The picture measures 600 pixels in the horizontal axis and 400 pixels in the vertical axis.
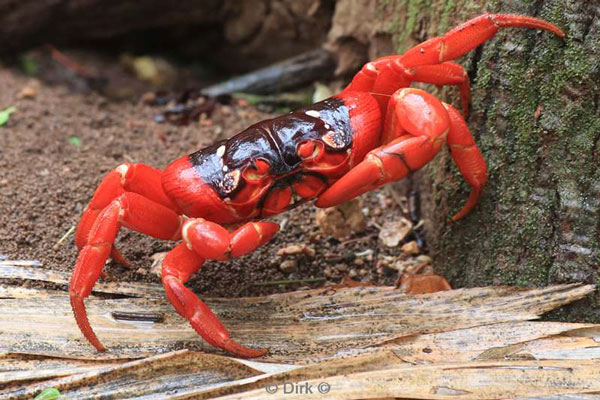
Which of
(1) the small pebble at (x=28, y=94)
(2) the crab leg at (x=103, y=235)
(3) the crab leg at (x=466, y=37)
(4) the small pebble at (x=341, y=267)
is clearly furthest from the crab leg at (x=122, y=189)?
(1) the small pebble at (x=28, y=94)

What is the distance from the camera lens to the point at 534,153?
10.0 ft

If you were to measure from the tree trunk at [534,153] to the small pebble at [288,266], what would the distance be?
0.90 meters

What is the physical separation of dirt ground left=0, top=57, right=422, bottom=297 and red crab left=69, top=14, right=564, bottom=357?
38 cm

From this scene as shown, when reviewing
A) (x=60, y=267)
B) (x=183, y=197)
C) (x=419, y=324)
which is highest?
(x=183, y=197)

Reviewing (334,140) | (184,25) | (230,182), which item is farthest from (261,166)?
(184,25)

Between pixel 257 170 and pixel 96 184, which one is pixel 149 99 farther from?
pixel 257 170

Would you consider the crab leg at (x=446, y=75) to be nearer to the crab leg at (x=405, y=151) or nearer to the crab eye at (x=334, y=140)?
the crab leg at (x=405, y=151)

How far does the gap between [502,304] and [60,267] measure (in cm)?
219

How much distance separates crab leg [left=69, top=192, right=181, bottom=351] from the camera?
2.90 metres

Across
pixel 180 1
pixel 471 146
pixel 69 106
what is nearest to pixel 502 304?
pixel 471 146

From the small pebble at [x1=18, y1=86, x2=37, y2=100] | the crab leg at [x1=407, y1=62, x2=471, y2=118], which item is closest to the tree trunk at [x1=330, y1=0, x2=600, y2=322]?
the crab leg at [x1=407, y1=62, x2=471, y2=118]

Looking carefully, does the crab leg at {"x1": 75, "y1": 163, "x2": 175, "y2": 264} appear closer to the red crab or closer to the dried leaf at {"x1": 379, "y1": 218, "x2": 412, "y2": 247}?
the red crab

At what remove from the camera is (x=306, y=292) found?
341 centimetres

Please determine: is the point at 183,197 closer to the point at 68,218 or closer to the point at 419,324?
the point at 68,218
